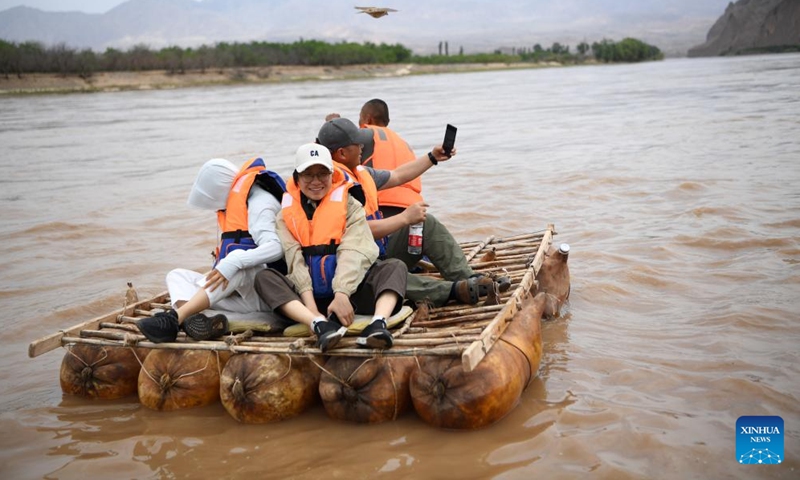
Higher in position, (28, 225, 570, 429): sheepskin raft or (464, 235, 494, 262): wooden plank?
(464, 235, 494, 262): wooden plank

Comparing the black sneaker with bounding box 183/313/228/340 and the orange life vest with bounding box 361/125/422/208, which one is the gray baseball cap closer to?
the orange life vest with bounding box 361/125/422/208

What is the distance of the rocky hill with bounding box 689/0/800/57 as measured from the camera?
70.8 meters

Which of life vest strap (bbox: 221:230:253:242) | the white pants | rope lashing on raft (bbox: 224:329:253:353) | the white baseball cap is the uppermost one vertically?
the white baseball cap

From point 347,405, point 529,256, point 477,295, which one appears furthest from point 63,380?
point 529,256

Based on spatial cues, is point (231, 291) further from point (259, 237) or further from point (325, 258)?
point (325, 258)

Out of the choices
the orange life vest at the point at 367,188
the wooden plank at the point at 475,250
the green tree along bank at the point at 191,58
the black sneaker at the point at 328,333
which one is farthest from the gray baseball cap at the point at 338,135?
the green tree along bank at the point at 191,58

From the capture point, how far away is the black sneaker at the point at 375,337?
4.11m

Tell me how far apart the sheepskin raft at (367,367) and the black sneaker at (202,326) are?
53 millimetres

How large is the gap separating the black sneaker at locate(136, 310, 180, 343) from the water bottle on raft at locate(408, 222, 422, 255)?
1746 mm

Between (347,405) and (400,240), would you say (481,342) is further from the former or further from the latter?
(400,240)

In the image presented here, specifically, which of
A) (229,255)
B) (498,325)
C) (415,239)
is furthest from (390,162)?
(498,325)

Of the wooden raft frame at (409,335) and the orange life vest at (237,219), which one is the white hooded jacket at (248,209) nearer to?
the orange life vest at (237,219)

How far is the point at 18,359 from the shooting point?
585 cm

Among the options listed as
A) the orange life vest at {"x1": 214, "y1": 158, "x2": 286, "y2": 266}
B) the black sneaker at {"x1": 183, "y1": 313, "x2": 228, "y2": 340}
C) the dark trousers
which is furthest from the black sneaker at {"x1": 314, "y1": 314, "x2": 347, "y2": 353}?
the orange life vest at {"x1": 214, "y1": 158, "x2": 286, "y2": 266}
